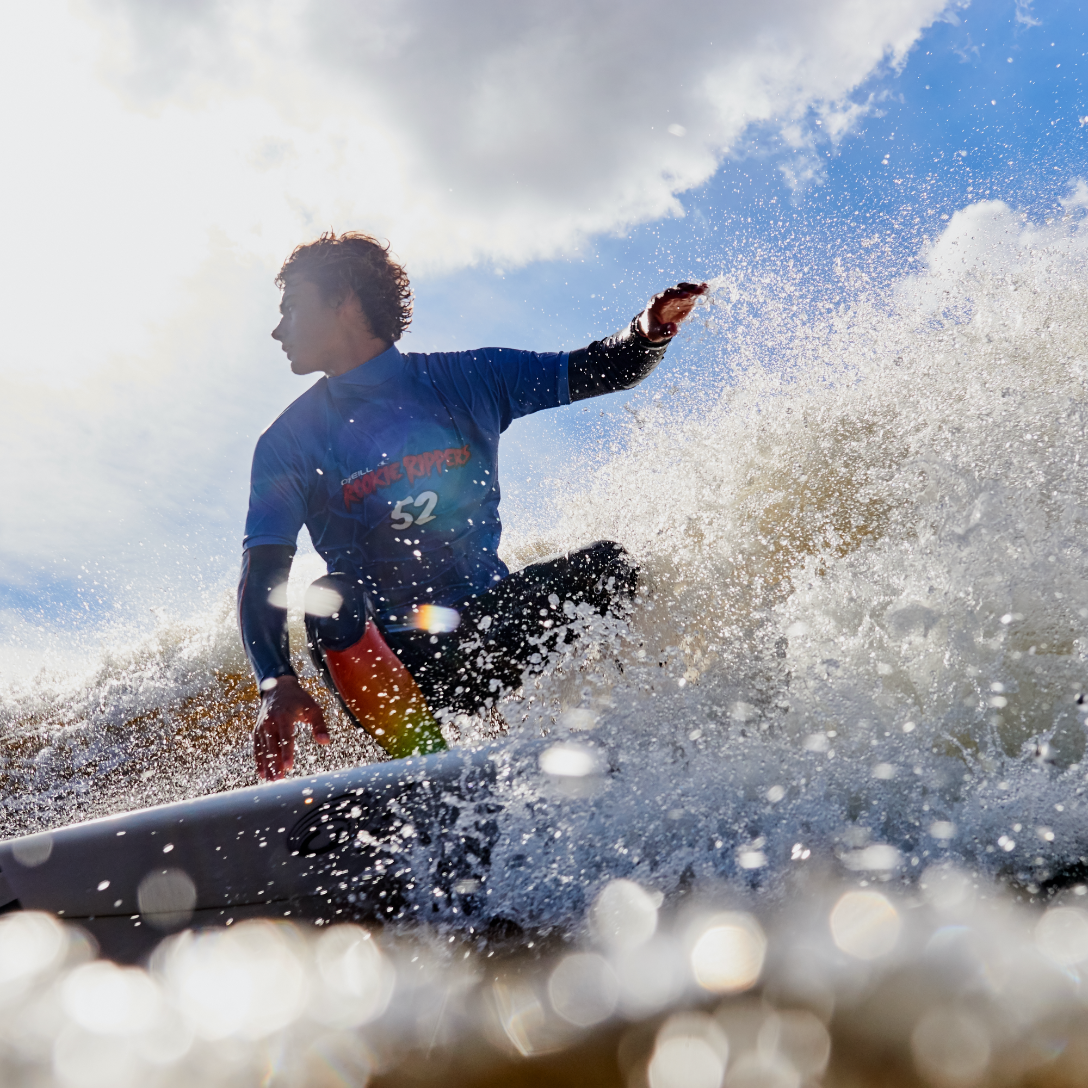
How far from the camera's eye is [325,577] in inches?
76.0

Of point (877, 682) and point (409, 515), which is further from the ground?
point (409, 515)

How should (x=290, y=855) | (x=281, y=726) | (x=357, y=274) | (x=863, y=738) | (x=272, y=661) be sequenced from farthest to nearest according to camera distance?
(x=357, y=274), (x=272, y=661), (x=281, y=726), (x=290, y=855), (x=863, y=738)

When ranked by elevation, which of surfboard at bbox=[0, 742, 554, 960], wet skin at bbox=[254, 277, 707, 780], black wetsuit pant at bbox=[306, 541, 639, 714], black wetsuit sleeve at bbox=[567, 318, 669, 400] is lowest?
surfboard at bbox=[0, 742, 554, 960]

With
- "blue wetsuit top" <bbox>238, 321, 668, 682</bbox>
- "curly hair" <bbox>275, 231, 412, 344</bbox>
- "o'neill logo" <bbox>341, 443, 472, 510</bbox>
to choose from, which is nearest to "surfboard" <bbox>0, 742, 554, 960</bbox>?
"blue wetsuit top" <bbox>238, 321, 668, 682</bbox>

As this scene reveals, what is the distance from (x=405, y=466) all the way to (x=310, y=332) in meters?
0.58

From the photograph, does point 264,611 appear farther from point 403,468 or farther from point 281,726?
point 403,468

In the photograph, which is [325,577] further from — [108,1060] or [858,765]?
[858,765]

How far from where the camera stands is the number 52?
1.95 m

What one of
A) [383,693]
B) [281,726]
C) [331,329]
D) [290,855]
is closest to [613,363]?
[331,329]

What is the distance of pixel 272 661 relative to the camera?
1689 mm

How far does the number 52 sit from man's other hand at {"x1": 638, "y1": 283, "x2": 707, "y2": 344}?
775 mm

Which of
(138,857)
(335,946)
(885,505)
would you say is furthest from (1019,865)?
(138,857)

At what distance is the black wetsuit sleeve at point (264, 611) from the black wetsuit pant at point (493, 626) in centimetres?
12

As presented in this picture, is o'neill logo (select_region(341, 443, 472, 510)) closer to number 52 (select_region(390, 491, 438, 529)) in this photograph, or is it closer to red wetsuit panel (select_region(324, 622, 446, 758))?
number 52 (select_region(390, 491, 438, 529))
